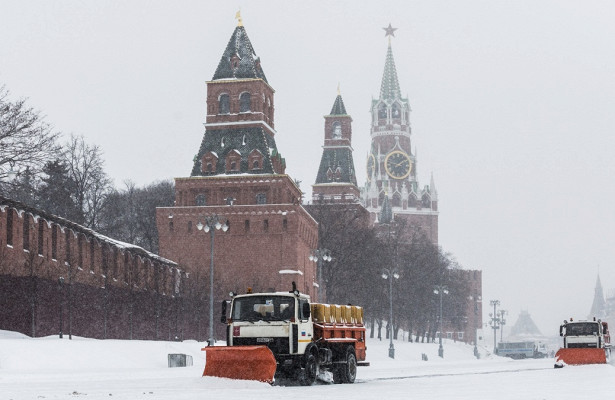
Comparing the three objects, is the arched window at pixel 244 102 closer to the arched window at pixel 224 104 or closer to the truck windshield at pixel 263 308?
the arched window at pixel 224 104

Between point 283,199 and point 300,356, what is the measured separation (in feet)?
228

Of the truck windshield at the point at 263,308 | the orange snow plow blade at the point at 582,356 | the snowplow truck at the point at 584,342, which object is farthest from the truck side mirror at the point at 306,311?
the snowplow truck at the point at 584,342

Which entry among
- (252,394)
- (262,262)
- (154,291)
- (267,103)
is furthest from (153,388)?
(267,103)

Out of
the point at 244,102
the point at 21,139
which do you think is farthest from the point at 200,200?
the point at 21,139

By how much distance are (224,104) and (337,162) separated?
47389 mm

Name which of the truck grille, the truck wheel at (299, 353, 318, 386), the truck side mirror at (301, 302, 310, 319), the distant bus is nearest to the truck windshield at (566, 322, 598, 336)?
the truck wheel at (299, 353, 318, 386)

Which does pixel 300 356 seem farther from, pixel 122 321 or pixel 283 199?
pixel 283 199

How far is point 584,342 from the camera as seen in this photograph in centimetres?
4931

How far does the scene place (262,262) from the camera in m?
97.2

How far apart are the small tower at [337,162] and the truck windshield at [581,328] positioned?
9445cm

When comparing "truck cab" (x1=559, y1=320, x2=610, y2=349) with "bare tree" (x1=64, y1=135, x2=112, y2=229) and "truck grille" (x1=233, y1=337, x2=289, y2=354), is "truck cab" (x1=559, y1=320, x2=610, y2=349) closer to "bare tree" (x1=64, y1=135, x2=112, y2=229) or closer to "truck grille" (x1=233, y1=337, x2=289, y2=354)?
"truck grille" (x1=233, y1=337, x2=289, y2=354)

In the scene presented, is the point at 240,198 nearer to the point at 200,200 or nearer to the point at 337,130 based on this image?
the point at 200,200

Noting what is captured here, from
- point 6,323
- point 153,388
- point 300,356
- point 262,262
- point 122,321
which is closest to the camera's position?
point 153,388

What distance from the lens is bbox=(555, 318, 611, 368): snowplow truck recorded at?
1901 inches
